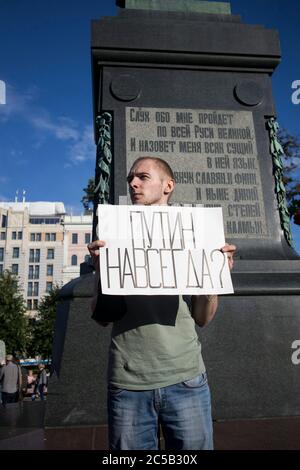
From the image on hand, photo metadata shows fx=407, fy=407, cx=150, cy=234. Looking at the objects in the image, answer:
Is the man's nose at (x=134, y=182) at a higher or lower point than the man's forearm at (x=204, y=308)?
higher

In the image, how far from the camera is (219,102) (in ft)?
21.4

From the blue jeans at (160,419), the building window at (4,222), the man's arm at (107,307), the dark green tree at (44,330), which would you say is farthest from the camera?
the building window at (4,222)

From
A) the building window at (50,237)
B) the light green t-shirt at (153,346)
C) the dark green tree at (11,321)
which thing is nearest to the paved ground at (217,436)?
the light green t-shirt at (153,346)

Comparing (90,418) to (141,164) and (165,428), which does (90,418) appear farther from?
(141,164)

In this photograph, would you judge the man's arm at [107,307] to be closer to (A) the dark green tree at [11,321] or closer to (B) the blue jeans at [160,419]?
(B) the blue jeans at [160,419]

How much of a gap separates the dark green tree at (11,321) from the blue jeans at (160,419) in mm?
39874

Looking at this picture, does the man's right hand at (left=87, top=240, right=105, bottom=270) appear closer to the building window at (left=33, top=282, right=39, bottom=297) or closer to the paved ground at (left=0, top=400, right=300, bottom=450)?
the paved ground at (left=0, top=400, right=300, bottom=450)

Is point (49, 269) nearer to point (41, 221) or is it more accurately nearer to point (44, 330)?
point (41, 221)

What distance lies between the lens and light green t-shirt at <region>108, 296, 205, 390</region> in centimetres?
189

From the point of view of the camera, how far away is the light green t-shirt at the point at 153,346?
1.89 m

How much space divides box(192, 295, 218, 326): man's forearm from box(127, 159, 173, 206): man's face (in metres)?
0.60

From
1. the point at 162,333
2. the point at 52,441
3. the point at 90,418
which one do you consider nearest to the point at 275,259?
the point at 90,418

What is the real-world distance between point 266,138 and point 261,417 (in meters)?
4.05

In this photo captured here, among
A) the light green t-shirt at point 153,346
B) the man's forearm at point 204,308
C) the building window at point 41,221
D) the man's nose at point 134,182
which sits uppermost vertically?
the building window at point 41,221
